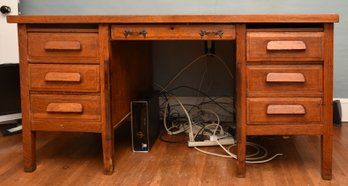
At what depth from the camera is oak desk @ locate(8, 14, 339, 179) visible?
1.33 meters

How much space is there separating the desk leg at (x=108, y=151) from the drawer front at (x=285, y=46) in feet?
1.90

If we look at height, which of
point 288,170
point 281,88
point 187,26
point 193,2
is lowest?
point 288,170

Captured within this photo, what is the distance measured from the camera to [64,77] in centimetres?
141

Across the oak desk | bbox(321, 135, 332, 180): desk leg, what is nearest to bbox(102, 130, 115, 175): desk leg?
the oak desk

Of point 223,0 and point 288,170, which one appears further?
point 223,0

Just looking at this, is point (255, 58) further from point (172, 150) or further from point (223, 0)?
point (223, 0)

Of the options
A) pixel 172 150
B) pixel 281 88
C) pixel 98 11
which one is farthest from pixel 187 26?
pixel 98 11

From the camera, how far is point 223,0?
7.12 ft

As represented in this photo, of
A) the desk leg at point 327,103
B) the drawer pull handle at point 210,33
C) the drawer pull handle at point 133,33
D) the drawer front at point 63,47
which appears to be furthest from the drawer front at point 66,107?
the desk leg at point 327,103

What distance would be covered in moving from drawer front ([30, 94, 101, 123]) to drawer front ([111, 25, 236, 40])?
0.27 metres

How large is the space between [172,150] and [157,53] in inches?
29.1

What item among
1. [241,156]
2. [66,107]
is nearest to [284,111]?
[241,156]

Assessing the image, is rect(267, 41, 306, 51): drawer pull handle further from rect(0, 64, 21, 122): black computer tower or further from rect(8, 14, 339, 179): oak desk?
rect(0, 64, 21, 122): black computer tower

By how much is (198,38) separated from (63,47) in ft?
1.59
